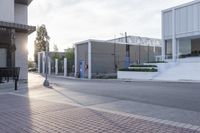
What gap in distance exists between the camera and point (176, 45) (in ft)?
137

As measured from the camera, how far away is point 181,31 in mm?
40312

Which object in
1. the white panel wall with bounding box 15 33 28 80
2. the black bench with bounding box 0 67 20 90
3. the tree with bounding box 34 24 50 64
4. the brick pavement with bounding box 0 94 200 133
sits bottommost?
the brick pavement with bounding box 0 94 200 133

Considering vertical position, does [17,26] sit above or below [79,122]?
above

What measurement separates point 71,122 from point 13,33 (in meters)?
15.8

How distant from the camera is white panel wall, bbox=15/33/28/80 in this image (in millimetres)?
25719

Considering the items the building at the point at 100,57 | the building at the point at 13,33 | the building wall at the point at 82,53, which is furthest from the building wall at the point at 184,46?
the building at the point at 13,33

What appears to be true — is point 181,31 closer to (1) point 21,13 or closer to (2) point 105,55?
(2) point 105,55

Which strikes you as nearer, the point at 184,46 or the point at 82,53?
the point at 184,46

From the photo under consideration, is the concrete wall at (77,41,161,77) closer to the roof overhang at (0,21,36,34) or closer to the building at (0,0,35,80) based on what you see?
the building at (0,0,35,80)

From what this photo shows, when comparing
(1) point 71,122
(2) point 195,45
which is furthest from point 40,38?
(1) point 71,122

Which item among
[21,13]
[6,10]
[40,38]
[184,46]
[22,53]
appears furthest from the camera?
[40,38]

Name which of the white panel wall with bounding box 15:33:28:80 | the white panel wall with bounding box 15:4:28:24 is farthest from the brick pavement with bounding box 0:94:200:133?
the white panel wall with bounding box 15:4:28:24

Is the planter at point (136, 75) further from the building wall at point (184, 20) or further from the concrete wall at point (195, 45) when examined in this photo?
the concrete wall at point (195, 45)

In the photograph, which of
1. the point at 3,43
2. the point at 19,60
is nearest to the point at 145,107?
the point at 3,43
